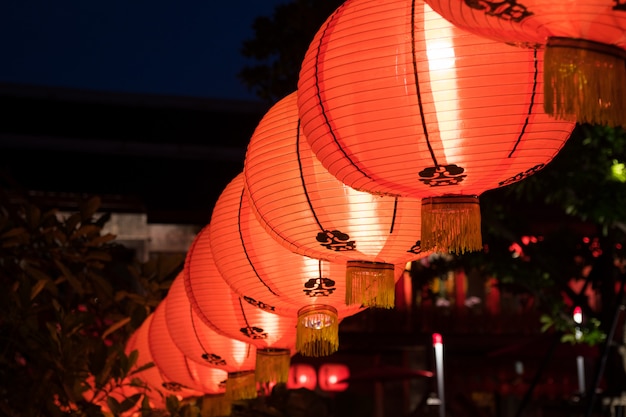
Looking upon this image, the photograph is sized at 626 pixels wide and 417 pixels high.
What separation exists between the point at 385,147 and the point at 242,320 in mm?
1860

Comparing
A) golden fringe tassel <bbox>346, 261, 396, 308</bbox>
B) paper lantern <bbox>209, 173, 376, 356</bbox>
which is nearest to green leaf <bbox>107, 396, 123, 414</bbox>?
paper lantern <bbox>209, 173, 376, 356</bbox>

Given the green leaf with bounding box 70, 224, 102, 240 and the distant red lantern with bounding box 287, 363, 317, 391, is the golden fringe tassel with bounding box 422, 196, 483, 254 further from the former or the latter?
the distant red lantern with bounding box 287, 363, 317, 391

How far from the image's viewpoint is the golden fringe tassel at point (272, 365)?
3982mm

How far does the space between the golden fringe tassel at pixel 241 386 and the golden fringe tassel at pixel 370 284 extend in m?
1.85

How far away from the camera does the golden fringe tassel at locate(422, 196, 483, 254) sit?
2438 millimetres

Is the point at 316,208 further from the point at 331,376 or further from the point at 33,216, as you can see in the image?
the point at 331,376

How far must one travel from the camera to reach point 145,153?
1891 centimetres

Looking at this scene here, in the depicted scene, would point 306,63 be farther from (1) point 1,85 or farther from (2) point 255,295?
(1) point 1,85

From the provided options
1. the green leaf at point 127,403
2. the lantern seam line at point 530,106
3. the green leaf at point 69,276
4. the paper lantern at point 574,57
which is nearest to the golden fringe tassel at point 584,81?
the paper lantern at point 574,57

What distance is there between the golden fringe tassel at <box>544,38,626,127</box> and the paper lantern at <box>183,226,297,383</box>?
2240 mm

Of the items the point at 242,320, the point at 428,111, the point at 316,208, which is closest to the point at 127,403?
the point at 242,320

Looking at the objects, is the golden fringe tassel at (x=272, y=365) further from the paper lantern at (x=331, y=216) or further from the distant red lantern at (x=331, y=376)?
the distant red lantern at (x=331, y=376)

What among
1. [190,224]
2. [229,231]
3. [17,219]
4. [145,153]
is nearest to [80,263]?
[17,219]

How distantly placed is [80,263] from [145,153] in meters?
13.5
